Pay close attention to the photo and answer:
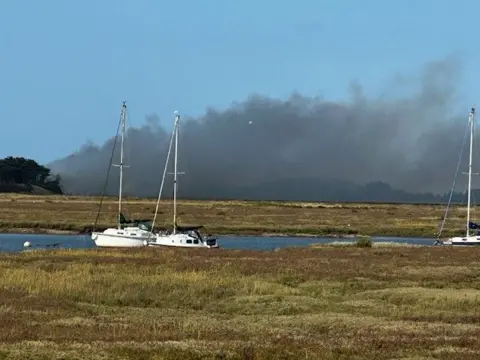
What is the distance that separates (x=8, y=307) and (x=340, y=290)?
52.2ft

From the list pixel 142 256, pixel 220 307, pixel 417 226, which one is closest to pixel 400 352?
pixel 220 307

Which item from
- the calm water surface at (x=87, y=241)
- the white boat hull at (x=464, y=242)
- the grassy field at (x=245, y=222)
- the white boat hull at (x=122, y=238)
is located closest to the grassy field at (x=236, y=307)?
the white boat hull at (x=122, y=238)

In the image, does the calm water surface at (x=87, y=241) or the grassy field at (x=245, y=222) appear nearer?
the calm water surface at (x=87, y=241)

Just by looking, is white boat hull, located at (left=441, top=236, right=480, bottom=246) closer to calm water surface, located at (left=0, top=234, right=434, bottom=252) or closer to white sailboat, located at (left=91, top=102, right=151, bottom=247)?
calm water surface, located at (left=0, top=234, right=434, bottom=252)

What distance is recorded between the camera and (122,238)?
83.2 m

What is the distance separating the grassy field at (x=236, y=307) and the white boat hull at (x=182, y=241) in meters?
21.0

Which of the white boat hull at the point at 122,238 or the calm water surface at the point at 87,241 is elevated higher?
the white boat hull at the point at 122,238

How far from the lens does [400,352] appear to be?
21.4 metres

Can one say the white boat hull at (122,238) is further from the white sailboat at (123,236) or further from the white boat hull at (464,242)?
the white boat hull at (464,242)

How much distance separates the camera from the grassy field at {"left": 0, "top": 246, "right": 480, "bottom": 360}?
2125 cm

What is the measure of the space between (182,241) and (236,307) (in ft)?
152

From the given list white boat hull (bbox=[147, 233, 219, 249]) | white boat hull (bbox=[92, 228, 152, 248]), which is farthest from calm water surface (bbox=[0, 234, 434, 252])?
white boat hull (bbox=[147, 233, 219, 249])

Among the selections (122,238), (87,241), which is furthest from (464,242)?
(87,241)

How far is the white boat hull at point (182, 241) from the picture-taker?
78.0 meters
